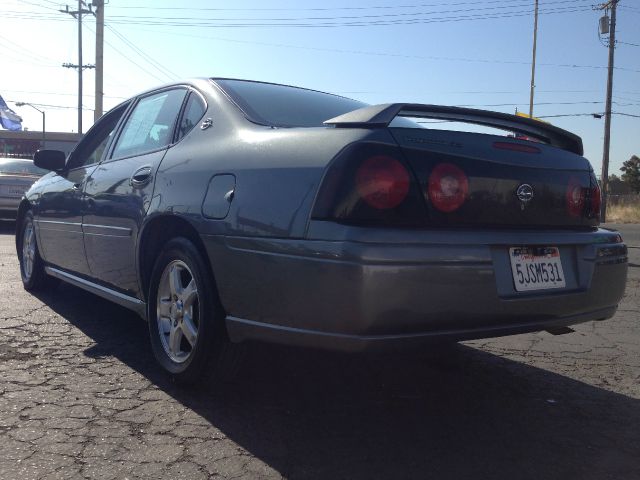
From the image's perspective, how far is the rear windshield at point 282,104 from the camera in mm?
3189

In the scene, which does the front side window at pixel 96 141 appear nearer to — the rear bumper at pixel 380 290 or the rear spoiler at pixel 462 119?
the rear bumper at pixel 380 290

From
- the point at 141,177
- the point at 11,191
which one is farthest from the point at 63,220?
the point at 11,191

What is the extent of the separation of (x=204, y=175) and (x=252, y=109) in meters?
0.46

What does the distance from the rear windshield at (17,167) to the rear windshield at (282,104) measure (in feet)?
33.4

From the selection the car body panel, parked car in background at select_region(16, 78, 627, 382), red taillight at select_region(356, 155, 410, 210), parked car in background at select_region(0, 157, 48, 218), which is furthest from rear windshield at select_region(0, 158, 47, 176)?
red taillight at select_region(356, 155, 410, 210)

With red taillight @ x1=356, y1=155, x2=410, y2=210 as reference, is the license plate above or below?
below

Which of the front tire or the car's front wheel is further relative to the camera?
the front tire

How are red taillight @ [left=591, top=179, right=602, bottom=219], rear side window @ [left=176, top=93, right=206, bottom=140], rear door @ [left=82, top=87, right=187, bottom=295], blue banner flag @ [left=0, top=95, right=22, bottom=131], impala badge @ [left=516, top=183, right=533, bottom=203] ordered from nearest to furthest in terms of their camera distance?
impala badge @ [left=516, top=183, right=533, bottom=203], red taillight @ [left=591, top=179, right=602, bottom=219], rear side window @ [left=176, top=93, right=206, bottom=140], rear door @ [left=82, top=87, right=187, bottom=295], blue banner flag @ [left=0, top=95, right=22, bottom=131]

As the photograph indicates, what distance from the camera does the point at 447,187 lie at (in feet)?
8.30

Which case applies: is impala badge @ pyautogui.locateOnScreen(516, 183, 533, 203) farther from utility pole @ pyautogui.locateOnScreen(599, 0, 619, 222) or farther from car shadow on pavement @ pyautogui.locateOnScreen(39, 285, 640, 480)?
utility pole @ pyautogui.locateOnScreen(599, 0, 619, 222)

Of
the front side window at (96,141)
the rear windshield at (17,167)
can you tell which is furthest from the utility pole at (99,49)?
the front side window at (96,141)

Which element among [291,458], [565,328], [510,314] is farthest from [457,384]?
[291,458]

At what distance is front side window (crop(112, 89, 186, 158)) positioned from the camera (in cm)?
362

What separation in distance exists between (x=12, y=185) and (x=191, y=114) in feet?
32.5
